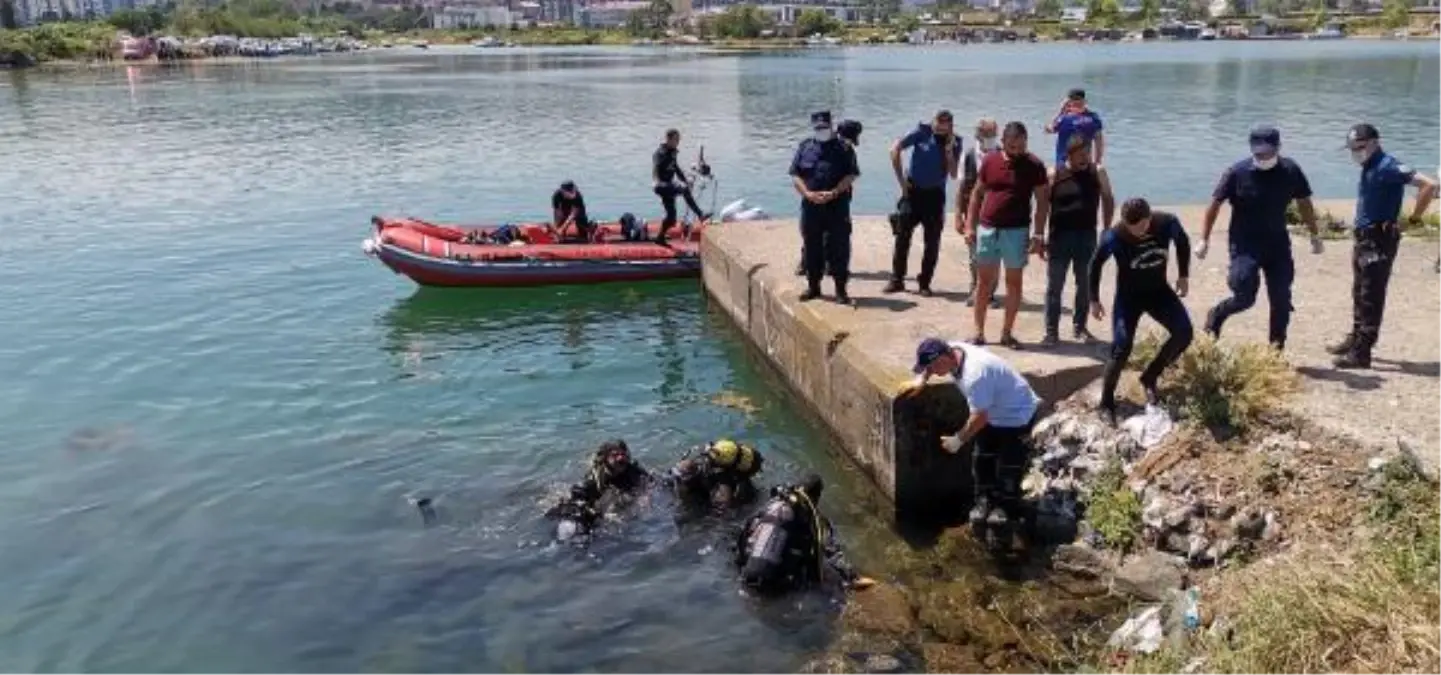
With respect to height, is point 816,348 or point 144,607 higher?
point 816,348

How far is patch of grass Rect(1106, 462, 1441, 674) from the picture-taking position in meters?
4.66

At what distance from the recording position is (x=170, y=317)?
1592 centimetres

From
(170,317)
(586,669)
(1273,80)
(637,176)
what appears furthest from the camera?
(1273,80)

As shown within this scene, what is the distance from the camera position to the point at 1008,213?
8789mm

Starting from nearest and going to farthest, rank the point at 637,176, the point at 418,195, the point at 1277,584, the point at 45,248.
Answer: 1. the point at 1277,584
2. the point at 45,248
3. the point at 418,195
4. the point at 637,176

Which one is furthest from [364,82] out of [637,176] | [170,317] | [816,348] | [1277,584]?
[1277,584]

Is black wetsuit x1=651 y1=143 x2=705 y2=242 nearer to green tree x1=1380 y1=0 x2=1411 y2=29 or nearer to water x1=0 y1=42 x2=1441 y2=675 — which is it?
water x1=0 y1=42 x2=1441 y2=675

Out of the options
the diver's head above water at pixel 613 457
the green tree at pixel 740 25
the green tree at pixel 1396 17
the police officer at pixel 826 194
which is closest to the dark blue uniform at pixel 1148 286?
the police officer at pixel 826 194

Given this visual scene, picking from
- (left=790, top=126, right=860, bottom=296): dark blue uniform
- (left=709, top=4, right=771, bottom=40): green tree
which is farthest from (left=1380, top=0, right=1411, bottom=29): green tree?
(left=790, top=126, right=860, bottom=296): dark blue uniform

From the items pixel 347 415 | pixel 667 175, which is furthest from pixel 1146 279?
pixel 667 175

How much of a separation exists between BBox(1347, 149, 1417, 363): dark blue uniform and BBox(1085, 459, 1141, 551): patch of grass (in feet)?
6.67

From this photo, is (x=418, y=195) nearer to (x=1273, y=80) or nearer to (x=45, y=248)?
(x=45, y=248)

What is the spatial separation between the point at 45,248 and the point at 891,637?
61.9ft

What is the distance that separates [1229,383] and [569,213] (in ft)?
35.0
